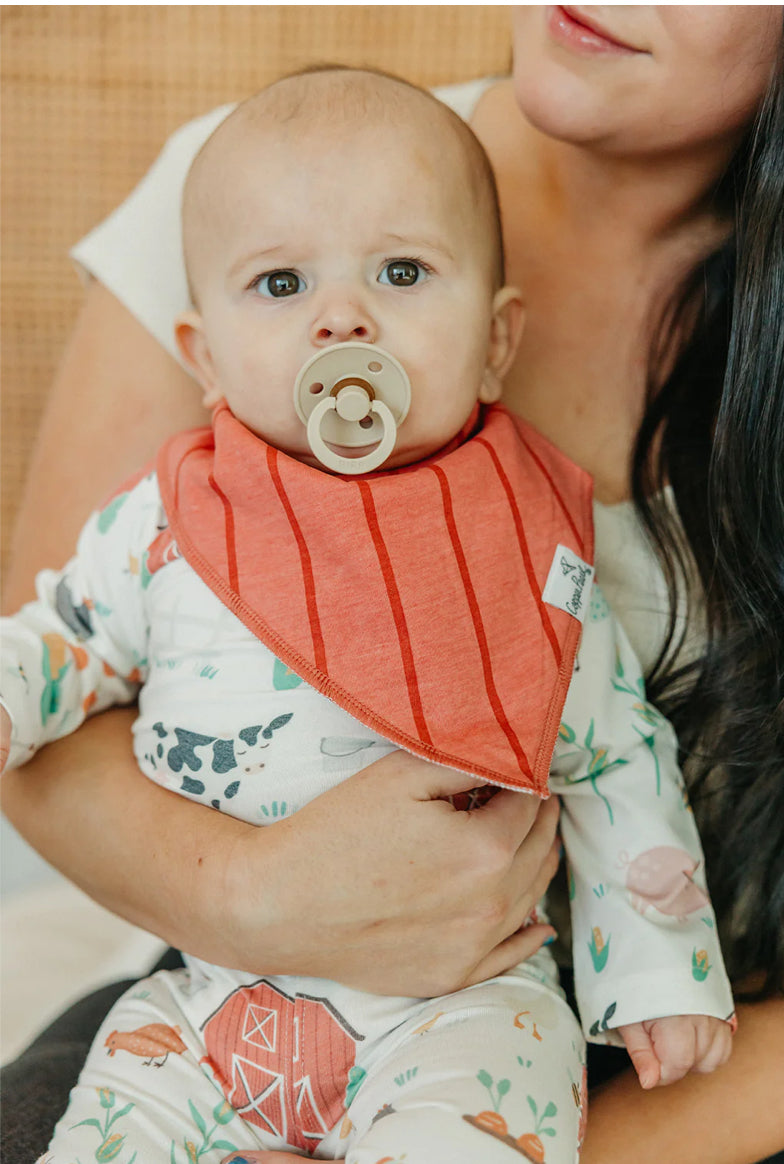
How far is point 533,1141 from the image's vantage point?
0.71 m

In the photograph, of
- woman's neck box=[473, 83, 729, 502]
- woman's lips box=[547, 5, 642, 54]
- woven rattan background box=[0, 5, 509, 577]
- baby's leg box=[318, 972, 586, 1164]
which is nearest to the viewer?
baby's leg box=[318, 972, 586, 1164]

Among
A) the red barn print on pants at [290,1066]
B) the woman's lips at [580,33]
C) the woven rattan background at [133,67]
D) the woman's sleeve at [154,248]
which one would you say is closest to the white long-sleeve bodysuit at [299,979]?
the red barn print on pants at [290,1066]

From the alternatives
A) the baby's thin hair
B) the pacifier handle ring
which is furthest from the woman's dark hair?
the pacifier handle ring

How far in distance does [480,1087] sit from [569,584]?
1.26 feet

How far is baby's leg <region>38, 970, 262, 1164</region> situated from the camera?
0.75 metres

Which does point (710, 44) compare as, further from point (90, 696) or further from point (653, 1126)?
point (653, 1126)

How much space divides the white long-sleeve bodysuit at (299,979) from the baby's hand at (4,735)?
0.04 ft

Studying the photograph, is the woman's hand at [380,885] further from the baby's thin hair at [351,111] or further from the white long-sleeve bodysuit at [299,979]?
the baby's thin hair at [351,111]

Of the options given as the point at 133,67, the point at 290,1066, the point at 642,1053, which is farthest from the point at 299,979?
the point at 133,67

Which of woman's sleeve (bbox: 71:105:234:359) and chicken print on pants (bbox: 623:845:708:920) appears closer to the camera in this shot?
chicken print on pants (bbox: 623:845:708:920)

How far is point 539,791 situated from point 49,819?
440 mm

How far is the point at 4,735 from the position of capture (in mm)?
827

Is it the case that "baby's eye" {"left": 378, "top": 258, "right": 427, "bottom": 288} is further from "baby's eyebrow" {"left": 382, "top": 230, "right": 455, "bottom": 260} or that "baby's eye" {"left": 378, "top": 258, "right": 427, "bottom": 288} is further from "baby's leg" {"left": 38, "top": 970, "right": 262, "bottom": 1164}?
"baby's leg" {"left": 38, "top": 970, "right": 262, "bottom": 1164}

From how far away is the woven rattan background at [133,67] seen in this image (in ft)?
4.61
